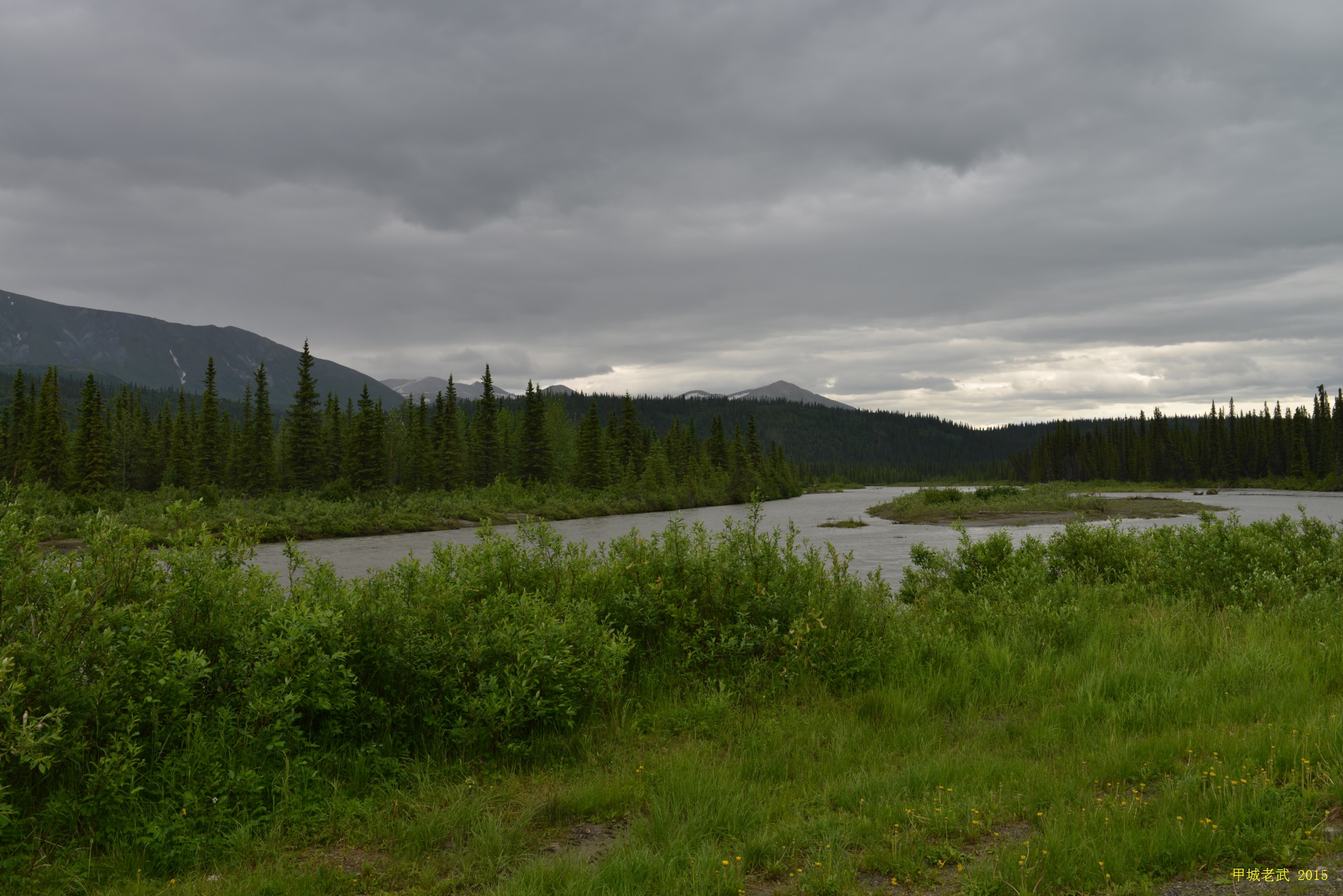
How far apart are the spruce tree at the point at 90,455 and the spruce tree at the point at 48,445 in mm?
1482

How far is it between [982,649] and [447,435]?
268ft

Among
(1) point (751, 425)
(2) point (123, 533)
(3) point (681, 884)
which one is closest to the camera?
(3) point (681, 884)

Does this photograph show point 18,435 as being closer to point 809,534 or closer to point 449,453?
point 449,453

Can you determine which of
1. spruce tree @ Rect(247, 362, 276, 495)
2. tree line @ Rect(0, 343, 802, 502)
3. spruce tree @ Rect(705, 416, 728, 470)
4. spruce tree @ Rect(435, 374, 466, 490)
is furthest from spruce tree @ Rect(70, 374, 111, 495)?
spruce tree @ Rect(705, 416, 728, 470)

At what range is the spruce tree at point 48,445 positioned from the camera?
221 ft

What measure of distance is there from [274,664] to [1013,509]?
72174 millimetres

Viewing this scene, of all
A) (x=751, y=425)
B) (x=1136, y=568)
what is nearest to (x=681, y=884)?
(x=1136, y=568)

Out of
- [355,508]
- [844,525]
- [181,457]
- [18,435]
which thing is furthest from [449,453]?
[844,525]

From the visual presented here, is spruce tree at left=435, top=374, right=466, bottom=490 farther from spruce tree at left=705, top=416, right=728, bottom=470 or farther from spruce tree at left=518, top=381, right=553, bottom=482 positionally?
spruce tree at left=705, top=416, right=728, bottom=470

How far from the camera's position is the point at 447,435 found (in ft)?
280

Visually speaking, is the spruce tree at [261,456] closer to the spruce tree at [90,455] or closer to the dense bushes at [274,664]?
the spruce tree at [90,455]

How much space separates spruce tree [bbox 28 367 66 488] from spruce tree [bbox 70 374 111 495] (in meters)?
1.48

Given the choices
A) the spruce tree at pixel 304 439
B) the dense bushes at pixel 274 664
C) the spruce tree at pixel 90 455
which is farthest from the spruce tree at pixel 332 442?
the dense bushes at pixel 274 664

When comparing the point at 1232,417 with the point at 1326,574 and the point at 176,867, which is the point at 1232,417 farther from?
the point at 176,867
